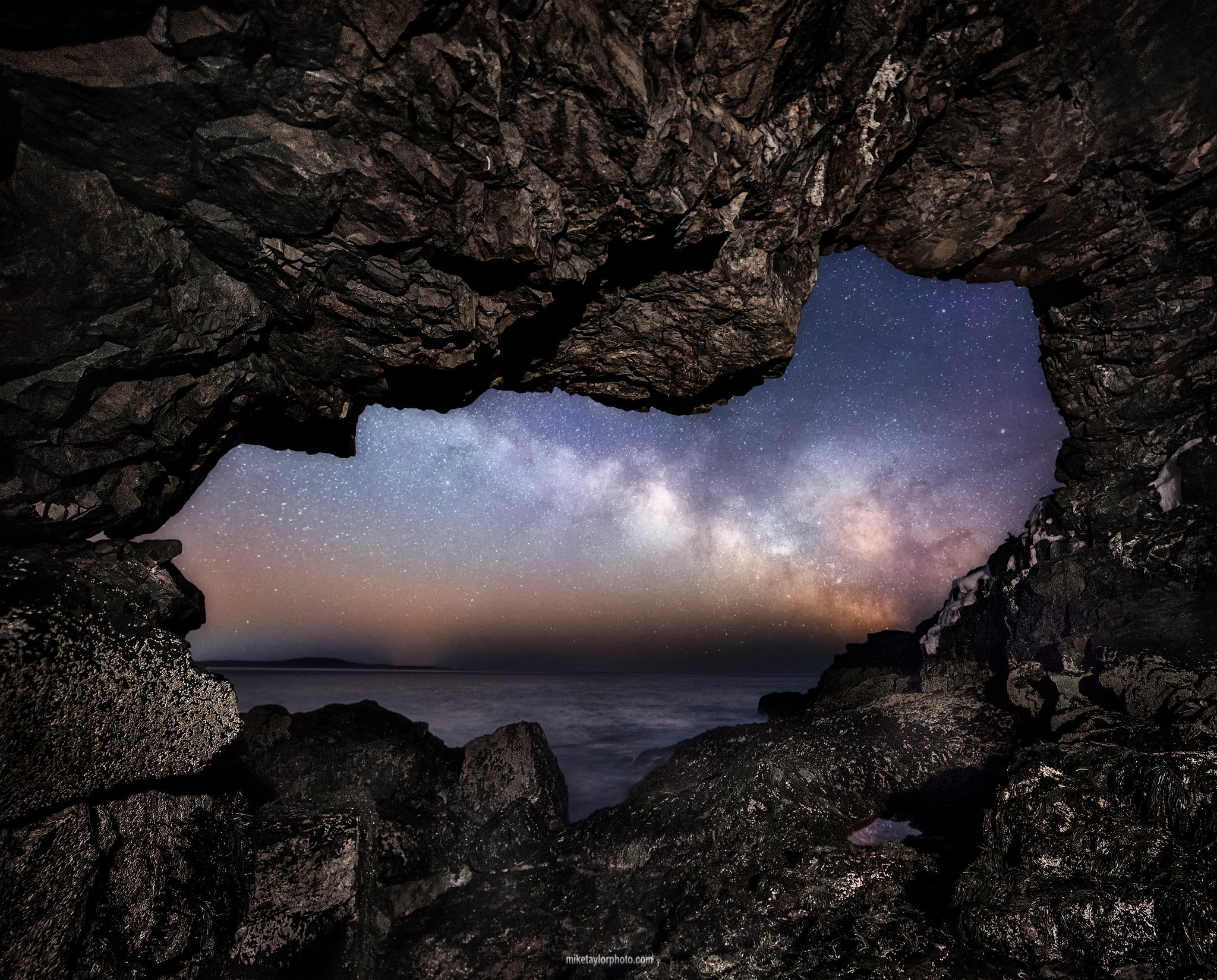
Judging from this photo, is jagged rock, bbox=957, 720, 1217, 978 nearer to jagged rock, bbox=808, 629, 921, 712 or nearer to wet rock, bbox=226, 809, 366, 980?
jagged rock, bbox=808, 629, 921, 712

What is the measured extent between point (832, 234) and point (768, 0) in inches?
154

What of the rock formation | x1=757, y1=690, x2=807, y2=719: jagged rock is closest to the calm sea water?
x1=757, y1=690, x2=807, y2=719: jagged rock

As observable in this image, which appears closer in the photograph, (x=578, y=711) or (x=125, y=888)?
(x=125, y=888)

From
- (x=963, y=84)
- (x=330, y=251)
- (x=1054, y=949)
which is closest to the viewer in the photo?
(x=1054, y=949)

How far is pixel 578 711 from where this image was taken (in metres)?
40.8

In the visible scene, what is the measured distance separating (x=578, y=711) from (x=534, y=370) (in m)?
37.4

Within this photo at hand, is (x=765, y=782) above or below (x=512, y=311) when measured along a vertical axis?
below

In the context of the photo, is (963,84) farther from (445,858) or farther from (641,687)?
(641,687)

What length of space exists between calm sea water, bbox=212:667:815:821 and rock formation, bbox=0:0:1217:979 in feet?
27.2

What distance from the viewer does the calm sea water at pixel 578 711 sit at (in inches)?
704

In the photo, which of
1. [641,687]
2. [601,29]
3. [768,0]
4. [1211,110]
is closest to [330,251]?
[601,29]

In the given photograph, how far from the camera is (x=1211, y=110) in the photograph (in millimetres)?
7035

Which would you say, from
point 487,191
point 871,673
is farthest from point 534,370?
point 871,673

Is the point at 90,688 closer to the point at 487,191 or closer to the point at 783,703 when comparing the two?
the point at 487,191
